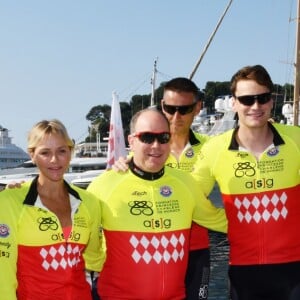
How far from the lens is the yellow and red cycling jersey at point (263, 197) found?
4168 millimetres

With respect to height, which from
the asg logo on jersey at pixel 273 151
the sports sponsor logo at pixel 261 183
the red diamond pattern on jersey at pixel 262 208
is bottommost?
the red diamond pattern on jersey at pixel 262 208

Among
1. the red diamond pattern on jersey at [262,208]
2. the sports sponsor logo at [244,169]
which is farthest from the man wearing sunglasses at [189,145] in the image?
the sports sponsor logo at [244,169]

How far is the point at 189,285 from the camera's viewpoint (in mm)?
4695

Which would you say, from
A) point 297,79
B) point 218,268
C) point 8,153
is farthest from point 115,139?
point 8,153

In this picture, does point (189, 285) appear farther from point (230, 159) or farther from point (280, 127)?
point (280, 127)

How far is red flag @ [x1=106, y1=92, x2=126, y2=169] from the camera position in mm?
27531

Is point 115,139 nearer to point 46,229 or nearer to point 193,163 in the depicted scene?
point 193,163

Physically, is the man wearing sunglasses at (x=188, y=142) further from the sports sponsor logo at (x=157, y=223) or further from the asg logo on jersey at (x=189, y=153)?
the sports sponsor logo at (x=157, y=223)

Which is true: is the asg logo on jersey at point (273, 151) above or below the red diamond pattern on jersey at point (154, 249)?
above

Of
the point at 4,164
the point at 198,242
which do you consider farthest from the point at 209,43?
the point at 4,164

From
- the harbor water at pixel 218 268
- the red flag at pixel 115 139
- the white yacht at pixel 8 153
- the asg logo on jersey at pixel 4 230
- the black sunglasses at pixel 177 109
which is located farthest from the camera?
the white yacht at pixel 8 153

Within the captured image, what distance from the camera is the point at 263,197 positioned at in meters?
4.23

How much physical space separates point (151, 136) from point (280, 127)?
1.23 m

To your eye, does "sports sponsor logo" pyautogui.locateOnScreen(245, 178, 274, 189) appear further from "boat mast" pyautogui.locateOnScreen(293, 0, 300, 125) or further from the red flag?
the red flag
